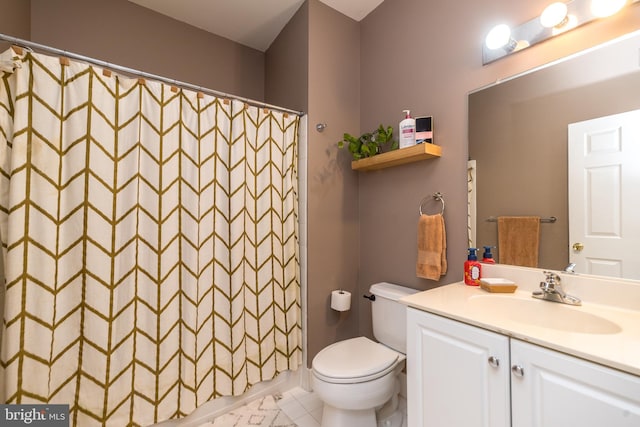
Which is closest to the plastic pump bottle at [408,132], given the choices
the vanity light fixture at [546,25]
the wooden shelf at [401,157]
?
the wooden shelf at [401,157]

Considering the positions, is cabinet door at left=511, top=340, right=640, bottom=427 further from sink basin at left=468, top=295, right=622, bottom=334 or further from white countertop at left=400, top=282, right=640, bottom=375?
sink basin at left=468, top=295, right=622, bottom=334

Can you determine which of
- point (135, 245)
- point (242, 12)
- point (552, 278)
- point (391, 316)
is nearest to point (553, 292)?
point (552, 278)

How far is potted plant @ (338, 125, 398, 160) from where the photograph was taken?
175 cm

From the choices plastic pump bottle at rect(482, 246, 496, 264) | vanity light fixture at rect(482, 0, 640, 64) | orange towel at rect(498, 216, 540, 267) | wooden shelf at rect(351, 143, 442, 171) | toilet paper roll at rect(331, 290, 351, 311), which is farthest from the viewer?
toilet paper roll at rect(331, 290, 351, 311)

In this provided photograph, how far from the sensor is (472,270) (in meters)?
1.33

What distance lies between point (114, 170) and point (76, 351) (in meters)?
0.82

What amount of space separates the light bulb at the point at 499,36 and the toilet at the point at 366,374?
4.36ft

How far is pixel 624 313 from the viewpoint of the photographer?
961mm

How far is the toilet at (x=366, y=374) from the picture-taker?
4.14 ft

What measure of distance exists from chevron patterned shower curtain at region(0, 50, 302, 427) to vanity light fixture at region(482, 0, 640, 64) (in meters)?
1.23

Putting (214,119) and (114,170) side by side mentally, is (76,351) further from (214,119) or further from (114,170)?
(214,119)

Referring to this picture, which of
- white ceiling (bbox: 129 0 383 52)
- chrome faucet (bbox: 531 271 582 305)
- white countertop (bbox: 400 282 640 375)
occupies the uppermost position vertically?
white ceiling (bbox: 129 0 383 52)

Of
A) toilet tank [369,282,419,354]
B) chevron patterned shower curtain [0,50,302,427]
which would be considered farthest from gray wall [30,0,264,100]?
toilet tank [369,282,419,354]

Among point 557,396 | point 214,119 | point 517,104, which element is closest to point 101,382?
point 214,119
